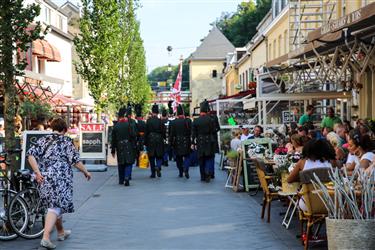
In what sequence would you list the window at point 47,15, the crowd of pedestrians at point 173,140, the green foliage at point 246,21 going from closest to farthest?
the crowd of pedestrians at point 173,140 → the window at point 47,15 → the green foliage at point 246,21

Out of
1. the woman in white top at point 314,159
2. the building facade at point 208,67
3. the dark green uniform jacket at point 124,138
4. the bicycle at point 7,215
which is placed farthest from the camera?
the building facade at point 208,67

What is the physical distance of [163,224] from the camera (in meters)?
10.2

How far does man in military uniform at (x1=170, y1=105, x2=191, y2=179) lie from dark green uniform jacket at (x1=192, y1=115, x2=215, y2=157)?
2.92 ft

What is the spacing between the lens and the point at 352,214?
6480 millimetres

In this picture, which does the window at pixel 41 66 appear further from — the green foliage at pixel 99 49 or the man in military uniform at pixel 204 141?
the man in military uniform at pixel 204 141

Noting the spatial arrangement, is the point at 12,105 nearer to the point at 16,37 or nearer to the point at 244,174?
the point at 16,37

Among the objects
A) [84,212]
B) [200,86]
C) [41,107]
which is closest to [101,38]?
[41,107]

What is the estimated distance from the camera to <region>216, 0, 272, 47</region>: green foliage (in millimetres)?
77062

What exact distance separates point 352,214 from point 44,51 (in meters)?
33.4

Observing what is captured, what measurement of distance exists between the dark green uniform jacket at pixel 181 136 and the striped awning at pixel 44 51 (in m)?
18.3

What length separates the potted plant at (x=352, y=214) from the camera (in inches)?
247

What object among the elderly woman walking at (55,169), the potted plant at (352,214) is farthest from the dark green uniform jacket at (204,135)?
the potted plant at (352,214)

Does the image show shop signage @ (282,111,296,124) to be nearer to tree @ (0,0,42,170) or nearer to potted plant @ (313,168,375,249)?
tree @ (0,0,42,170)

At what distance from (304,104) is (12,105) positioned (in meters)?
15.0
